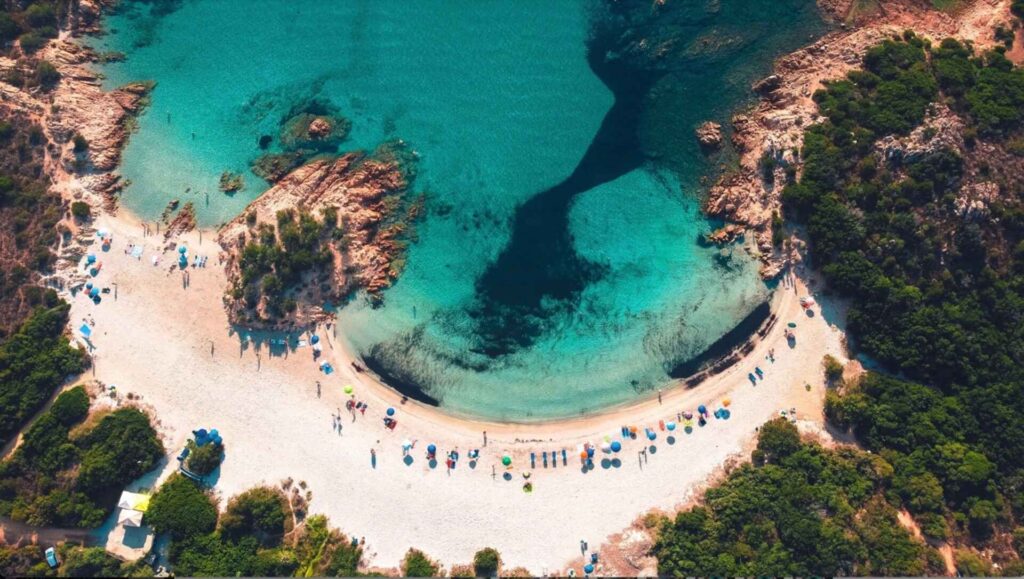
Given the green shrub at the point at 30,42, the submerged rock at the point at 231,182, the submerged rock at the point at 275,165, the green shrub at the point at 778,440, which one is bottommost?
the green shrub at the point at 778,440

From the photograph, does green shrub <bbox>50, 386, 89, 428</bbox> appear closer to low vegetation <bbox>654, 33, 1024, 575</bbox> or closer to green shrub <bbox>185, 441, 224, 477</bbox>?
green shrub <bbox>185, 441, 224, 477</bbox>

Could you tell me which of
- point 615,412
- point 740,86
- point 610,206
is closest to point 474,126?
point 610,206

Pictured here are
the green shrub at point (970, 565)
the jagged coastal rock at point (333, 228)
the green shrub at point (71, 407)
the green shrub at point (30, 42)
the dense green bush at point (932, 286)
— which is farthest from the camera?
the green shrub at point (30, 42)

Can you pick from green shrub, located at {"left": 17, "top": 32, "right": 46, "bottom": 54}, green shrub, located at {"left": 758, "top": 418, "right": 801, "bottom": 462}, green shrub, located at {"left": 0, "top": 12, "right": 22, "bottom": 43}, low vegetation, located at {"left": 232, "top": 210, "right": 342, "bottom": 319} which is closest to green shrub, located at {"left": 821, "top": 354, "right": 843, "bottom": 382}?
green shrub, located at {"left": 758, "top": 418, "right": 801, "bottom": 462}

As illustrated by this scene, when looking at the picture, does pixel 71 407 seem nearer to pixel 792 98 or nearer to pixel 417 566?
pixel 417 566

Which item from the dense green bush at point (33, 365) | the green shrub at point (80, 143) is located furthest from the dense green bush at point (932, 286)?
the dense green bush at point (33, 365)

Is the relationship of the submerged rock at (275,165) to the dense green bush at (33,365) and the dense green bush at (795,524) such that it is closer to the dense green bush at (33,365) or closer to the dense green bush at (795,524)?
the dense green bush at (33,365)
